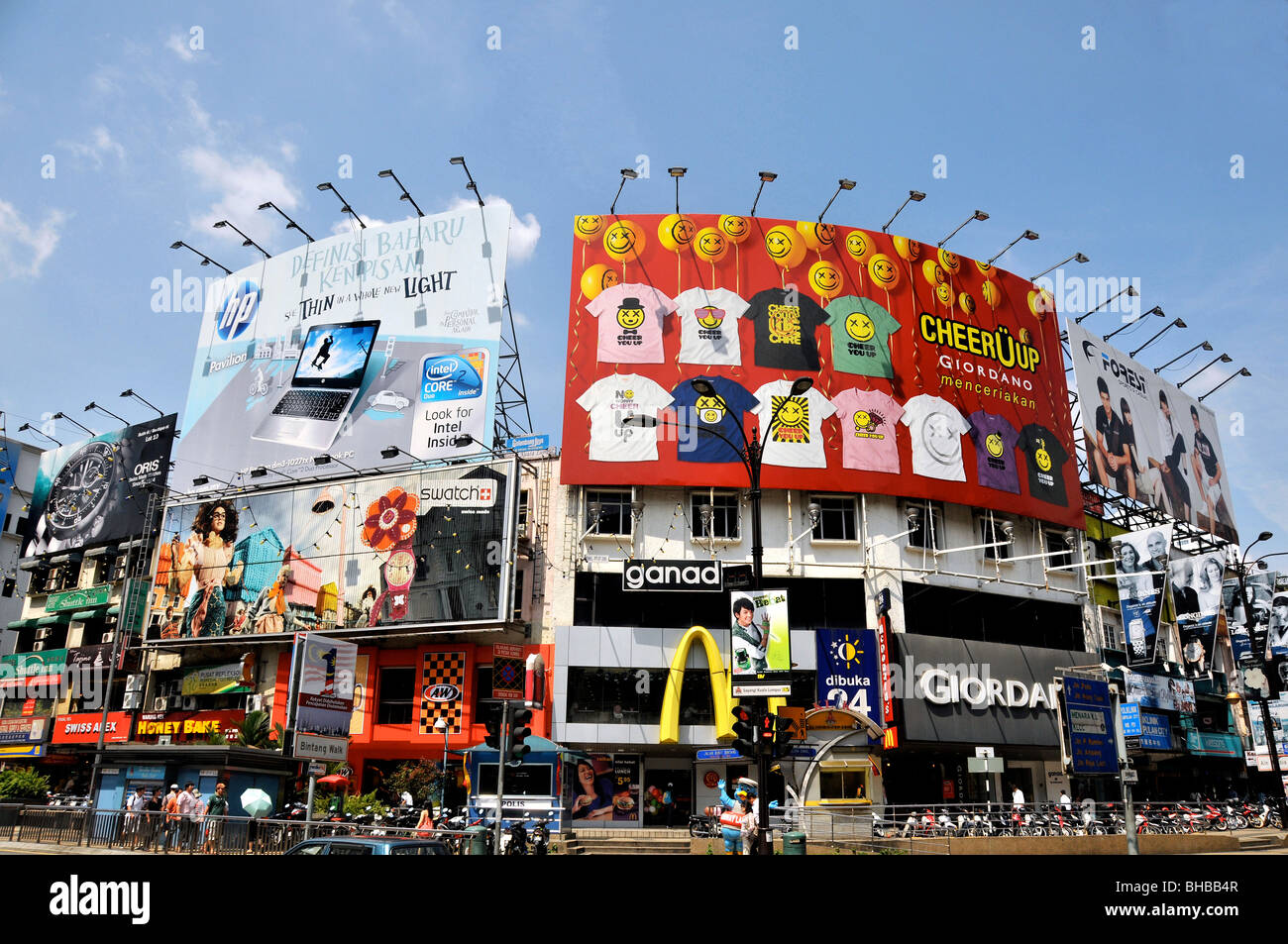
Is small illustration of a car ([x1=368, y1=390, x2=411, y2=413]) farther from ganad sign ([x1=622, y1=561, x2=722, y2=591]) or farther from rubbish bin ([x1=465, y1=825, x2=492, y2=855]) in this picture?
rubbish bin ([x1=465, y1=825, x2=492, y2=855])

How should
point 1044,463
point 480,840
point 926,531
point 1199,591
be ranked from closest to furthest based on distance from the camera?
point 480,840, point 926,531, point 1199,591, point 1044,463

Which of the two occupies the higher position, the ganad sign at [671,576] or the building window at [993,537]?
the building window at [993,537]

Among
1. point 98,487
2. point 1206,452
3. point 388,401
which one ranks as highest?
point 1206,452

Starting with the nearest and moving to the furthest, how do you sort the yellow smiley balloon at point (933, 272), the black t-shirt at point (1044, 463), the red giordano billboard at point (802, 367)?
the red giordano billboard at point (802, 367)
the black t-shirt at point (1044, 463)
the yellow smiley balloon at point (933, 272)

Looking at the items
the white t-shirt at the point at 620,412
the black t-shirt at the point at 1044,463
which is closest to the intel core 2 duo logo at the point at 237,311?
the white t-shirt at the point at 620,412

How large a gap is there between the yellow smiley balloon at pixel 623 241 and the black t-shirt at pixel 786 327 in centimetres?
586

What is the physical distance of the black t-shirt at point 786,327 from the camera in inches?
1606

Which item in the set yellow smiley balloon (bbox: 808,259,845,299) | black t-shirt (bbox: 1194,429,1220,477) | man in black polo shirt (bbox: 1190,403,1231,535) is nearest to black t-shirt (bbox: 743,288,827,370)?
yellow smiley balloon (bbox: 808,259,845,299)

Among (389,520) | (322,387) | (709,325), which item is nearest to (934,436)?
(709,325)

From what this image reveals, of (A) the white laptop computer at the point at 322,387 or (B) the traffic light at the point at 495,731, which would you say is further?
(A) the white laptop computer at the point at 322,387

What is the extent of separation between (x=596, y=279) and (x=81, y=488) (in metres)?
35.2

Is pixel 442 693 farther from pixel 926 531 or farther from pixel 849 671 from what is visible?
pixel 926 531

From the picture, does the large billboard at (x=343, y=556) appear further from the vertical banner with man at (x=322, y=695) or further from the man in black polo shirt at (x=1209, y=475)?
the man in black polo shirt at (x=1209, y=475)

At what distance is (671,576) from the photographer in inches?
1460
